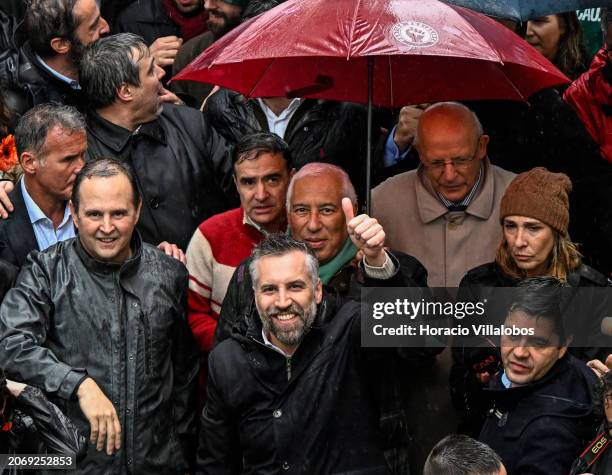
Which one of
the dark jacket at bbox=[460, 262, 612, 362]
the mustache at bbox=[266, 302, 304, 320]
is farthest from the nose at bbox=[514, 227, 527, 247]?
the mustache at bbox=[266, 302, 304, 320]

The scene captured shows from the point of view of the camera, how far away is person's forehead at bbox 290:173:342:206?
302 inches

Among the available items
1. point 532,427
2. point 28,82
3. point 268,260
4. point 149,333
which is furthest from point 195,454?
point 28,82

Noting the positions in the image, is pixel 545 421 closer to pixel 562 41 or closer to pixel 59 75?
pixel 562 41

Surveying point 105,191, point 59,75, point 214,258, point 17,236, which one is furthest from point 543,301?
point 59,75

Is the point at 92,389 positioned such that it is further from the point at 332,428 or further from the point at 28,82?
the point at 28,82

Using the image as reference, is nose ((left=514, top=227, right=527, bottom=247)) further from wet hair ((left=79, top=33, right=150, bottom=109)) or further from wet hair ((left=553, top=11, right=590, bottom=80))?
wet hair ((left=79, top=33, right=150, bottom=109))

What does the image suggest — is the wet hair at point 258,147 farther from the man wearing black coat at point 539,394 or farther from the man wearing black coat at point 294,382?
the man wearing black coat at point 539,394

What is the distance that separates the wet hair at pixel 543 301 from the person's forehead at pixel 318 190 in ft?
3.98

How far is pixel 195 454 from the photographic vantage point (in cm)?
765

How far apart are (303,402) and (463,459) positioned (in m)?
1.00

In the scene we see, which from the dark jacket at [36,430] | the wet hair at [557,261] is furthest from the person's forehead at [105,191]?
the wet hair at [557,261]

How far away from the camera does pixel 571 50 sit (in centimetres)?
881

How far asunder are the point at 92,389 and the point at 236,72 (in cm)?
207

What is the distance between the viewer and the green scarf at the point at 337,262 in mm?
7516
